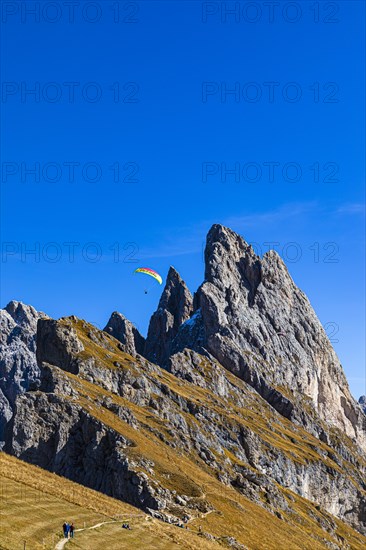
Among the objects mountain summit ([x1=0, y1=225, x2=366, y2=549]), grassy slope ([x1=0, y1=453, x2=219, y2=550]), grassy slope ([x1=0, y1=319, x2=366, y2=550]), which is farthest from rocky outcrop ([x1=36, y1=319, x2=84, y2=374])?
grassy slope ([x1=0, y1=453, x2=219, y2=550])

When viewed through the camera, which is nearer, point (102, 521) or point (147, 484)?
point (102, 521)

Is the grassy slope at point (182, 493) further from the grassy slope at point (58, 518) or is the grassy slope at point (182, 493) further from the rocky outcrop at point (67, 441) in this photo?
the rocky outcrop at point (67, 441)

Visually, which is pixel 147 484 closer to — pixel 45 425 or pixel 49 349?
pixel 45 425

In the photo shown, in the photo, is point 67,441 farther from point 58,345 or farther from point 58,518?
point 58,518

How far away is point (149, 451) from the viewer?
116m

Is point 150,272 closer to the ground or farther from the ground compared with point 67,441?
farther from the ground

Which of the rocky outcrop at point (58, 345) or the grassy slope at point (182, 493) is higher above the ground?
the rocky outcrop at point (58, 345)

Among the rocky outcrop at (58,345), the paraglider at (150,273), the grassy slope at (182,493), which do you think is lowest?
the grassy slope at (182,493)

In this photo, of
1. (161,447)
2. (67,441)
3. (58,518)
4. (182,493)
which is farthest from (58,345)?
(58,518)

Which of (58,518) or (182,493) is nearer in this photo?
(58,518)

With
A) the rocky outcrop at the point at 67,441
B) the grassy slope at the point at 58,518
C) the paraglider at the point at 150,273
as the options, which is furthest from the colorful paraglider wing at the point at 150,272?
the grassy slope at the point at 58,518

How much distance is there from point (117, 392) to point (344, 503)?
90156 millimetres

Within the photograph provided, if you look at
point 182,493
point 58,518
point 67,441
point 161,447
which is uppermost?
point 161,447

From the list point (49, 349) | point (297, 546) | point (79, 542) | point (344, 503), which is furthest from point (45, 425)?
point (344, 503)
